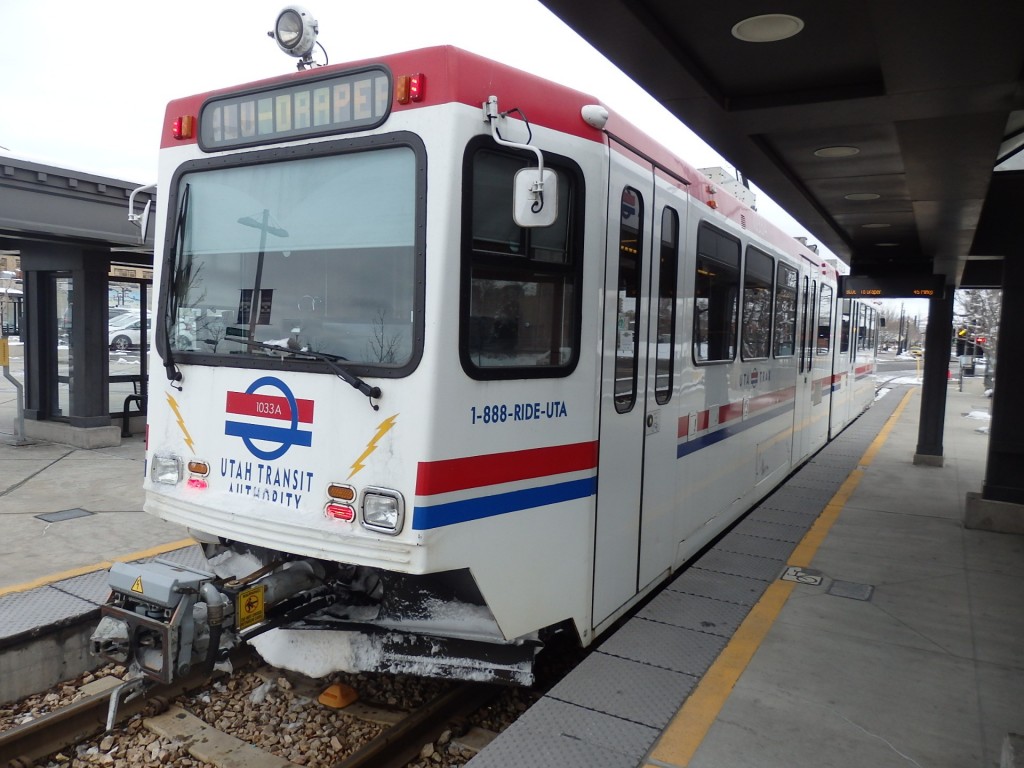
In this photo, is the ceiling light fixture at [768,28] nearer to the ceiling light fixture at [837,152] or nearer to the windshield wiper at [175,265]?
the ceiling light fixture at [837,152]

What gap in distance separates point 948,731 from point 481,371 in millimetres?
2690

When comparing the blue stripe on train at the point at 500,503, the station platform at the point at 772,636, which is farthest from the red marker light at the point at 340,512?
the station platform at the point at 772,636

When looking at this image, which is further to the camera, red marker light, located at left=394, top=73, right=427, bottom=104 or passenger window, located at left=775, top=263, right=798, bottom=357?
passenger window, located at left=775, top=263, right=798, bottom=357

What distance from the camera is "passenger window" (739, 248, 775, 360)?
21.9ft

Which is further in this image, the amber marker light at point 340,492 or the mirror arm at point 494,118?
the amber marker light at point 340,492

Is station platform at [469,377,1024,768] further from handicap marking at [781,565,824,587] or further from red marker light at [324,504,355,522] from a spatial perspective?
red marker light at [324,504,355,522]

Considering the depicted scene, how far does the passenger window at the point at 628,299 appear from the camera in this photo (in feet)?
13.8

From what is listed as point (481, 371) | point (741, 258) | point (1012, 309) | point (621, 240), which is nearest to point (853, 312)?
point (1012, 309)

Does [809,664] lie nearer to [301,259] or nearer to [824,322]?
[301,259]

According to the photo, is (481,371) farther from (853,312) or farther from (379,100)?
(853,312)

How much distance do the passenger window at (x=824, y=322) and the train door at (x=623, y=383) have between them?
21.5 ft

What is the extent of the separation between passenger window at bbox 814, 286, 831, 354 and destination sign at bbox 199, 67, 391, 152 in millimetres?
8172

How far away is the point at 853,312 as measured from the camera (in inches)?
571

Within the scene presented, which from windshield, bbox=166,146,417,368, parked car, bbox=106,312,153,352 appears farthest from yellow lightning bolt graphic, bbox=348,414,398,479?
parked car, bbox=106,312,153,352
